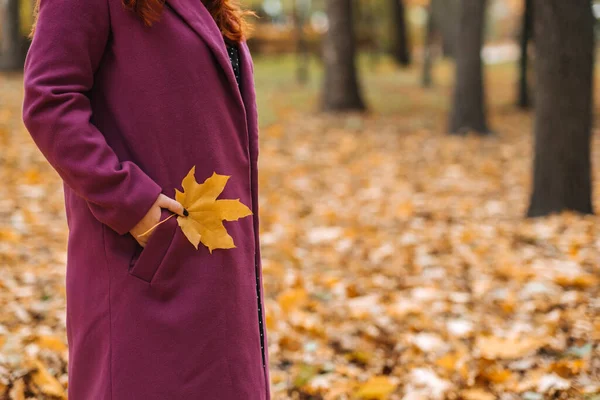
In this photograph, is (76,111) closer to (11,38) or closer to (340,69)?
(340,69)

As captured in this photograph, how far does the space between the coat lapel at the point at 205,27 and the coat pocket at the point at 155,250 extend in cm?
37

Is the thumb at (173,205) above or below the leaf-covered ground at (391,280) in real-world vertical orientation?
above

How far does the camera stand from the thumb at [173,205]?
1562 millimetres

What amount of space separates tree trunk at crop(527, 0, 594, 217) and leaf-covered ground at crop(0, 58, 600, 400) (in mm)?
244

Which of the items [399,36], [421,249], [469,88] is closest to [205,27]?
[421,249]

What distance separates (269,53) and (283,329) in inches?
973

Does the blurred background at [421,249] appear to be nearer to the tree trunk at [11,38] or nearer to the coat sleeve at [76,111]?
the coat sleeve at [76,111]

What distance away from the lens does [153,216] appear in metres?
1.55

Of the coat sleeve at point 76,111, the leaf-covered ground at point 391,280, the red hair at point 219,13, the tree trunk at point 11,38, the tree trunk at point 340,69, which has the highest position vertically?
the tree trunk at point 11,38

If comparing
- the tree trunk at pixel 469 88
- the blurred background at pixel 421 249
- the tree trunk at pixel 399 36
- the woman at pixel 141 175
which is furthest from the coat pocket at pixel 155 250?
the tree trunk at pixel 399 36

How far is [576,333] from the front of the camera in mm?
3316

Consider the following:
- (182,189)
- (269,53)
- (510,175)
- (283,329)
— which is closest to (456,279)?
(283,329)

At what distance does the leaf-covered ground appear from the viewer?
9.80 feet

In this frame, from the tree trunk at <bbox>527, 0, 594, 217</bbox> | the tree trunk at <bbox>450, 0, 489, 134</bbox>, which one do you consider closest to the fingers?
the tree trunk at <bbox>527, 0, 594, 217</bbox>
